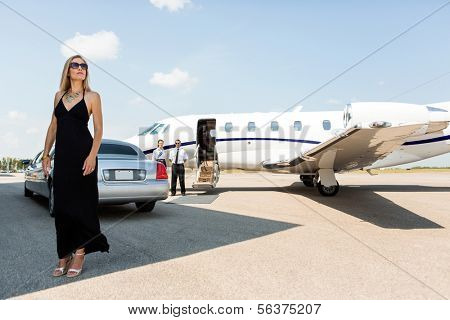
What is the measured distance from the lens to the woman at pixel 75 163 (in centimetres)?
306

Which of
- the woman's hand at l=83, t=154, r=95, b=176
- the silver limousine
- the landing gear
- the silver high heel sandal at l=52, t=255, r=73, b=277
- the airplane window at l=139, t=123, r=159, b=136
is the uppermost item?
the airplane window at l=139, t=123, r=159, b=136

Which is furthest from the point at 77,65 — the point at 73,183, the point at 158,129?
the point at 158,129

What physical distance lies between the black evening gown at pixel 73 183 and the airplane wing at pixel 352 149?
412 centimetres

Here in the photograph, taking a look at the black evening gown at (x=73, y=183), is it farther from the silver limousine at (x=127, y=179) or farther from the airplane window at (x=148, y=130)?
the airplane window at (x=148, y=130)

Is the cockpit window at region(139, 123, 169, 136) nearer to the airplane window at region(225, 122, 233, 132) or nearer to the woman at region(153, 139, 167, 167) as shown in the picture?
the woman at region(153, 139, 167, 167)

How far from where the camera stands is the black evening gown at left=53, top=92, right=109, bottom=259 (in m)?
3.06

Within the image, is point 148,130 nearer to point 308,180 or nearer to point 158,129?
point 158,129

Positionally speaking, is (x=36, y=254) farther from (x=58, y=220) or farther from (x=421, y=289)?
(x=421, y=289)

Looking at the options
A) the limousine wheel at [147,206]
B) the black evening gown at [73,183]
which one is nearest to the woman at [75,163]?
the black evening gown at [73,183]

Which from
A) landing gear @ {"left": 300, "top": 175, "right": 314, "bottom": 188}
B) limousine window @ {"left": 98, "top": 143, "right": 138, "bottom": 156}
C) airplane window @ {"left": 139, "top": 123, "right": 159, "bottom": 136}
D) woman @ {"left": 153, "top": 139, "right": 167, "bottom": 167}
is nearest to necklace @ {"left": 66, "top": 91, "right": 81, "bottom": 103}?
limousine window @ {"left": 98, "top": 143, "right": 138, "bottom": 156}

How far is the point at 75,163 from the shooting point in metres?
3.07

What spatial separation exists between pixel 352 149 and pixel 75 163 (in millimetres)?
6064

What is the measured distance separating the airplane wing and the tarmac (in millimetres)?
1422

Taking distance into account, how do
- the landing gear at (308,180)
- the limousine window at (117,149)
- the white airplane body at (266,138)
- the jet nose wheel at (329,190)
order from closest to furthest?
the limousine window at (117,149)
the jet nose wheel at (329,190)
the white airplane body at (266,138)
the landing gear at (308,180)
